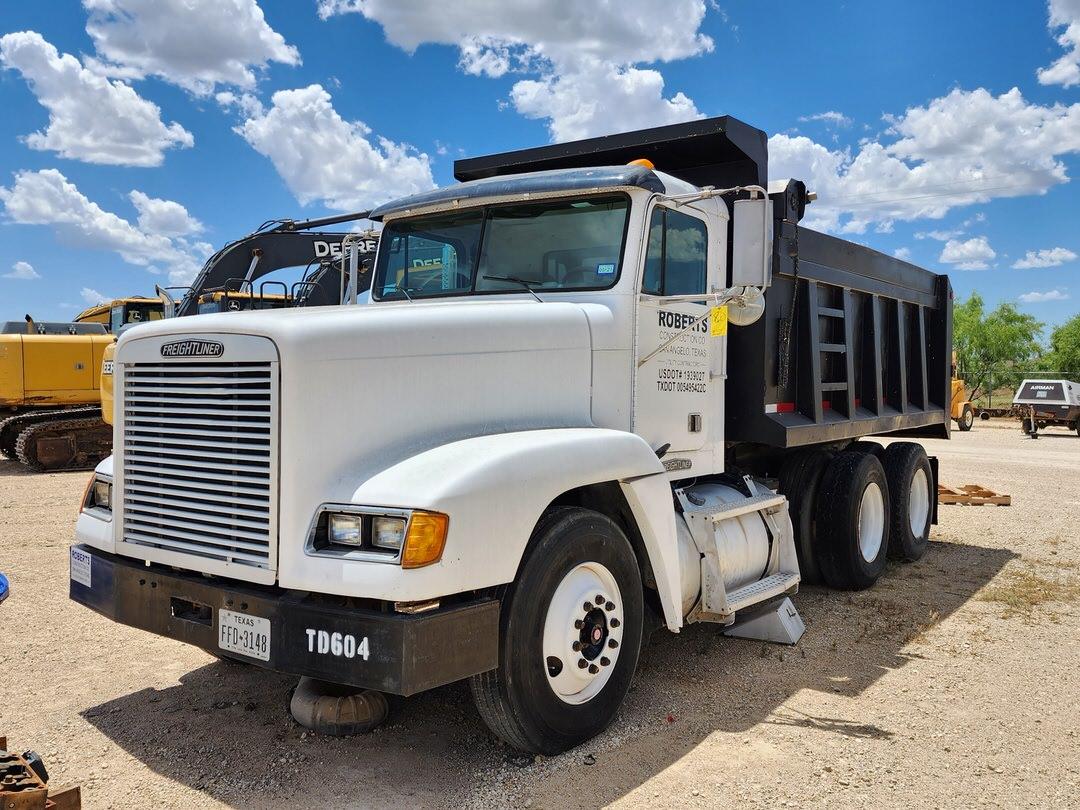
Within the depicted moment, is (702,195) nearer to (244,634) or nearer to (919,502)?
(244,634)

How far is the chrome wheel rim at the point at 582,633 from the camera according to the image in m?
4.16

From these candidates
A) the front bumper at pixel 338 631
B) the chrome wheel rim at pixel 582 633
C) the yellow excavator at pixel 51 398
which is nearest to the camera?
the front bumper at pixel 338 631

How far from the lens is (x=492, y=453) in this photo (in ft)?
12.7

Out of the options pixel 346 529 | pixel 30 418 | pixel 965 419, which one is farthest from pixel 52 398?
pixel 965 419

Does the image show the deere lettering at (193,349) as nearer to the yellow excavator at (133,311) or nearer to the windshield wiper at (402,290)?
the windshield wiper at (402,290)

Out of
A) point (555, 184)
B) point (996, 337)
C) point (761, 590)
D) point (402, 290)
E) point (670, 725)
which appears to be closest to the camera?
point (670, 725)

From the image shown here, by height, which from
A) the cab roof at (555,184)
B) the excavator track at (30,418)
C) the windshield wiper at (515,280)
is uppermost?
the cab roof at (555,184)

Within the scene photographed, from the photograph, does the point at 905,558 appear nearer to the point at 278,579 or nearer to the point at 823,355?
the point at 823,355

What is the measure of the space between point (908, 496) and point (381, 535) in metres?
6.76

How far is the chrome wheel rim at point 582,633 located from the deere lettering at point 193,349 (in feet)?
6.08

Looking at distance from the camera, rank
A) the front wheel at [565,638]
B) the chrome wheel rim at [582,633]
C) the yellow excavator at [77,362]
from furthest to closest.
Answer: the yellow excavator at [77,362] < the chrome wheel rim at [582,633] < the front wheel at [565,638]

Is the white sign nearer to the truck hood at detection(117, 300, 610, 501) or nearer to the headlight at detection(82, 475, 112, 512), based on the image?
the headlight at detection(82, 475, 112, 512)

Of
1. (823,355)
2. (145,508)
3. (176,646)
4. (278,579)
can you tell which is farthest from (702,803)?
(823,355)

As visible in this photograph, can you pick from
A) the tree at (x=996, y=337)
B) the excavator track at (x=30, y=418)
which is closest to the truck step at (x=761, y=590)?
the excavator track at (x=30, y=418)
